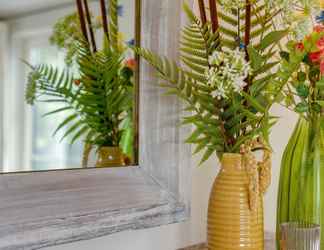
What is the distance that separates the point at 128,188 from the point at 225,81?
30 centimetres

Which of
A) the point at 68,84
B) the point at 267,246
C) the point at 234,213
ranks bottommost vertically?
the point at 267,246

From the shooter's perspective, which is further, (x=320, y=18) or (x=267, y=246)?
(x=320, y=18)

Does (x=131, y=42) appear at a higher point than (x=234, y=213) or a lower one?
higher

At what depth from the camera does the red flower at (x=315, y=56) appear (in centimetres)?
106

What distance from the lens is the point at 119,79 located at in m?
1.03

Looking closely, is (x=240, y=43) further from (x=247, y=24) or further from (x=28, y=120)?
(x=28, y=120)

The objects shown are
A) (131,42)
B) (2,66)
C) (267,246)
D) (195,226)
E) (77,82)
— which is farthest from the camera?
(195,226)

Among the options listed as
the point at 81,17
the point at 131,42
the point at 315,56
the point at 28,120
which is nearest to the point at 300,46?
the point at 315,56

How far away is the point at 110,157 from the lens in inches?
39.6

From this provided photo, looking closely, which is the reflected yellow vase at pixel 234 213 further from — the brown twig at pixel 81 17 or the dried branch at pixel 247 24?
the brown twig at pixel 81 17

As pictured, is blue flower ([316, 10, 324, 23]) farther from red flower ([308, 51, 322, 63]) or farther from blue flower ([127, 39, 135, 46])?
blue flower ([127, 39, 135, 46])

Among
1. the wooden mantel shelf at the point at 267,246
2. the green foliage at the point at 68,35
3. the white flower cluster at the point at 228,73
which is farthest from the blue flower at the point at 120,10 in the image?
the wooden mantel shelf at the point at 267,246

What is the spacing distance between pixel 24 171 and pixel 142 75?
1.14 ft

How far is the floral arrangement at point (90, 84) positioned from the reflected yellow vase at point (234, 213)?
22 centimetres
